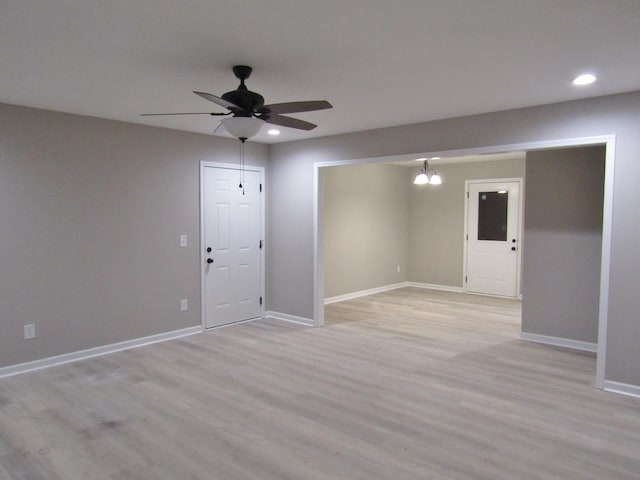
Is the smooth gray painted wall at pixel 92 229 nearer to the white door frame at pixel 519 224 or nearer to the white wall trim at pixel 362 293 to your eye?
the white wall trim at pixel 362 293

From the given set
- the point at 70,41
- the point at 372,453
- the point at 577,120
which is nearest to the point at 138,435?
the point at 372,453

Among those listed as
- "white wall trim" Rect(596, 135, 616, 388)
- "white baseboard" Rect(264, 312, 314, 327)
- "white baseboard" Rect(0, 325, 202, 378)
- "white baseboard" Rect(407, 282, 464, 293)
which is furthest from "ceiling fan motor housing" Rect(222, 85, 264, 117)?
"white baseboard" Rect(407, 282, 464, 293)

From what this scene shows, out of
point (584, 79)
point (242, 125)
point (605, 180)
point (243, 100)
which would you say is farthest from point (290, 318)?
point (584, 79)

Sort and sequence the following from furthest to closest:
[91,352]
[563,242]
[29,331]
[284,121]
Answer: [563,242]
[91,352]
[29,331]
[284,121]

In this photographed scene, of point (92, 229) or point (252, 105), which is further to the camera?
point (92, 229)

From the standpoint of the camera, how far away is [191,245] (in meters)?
5.30

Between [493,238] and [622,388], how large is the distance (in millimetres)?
4559

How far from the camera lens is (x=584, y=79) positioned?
10.5ft

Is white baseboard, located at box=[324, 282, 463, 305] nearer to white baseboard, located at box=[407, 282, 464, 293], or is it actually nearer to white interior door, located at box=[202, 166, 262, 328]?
white baseboard, located at box=[407, 282, 464, 293]

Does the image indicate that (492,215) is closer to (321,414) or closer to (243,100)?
(321,414)

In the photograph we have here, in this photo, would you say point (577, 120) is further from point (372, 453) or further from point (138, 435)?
point (138, 435)

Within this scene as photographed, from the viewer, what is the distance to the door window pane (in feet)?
25.6

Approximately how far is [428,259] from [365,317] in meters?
3.05

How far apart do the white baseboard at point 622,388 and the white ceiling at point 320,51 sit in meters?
2.38
